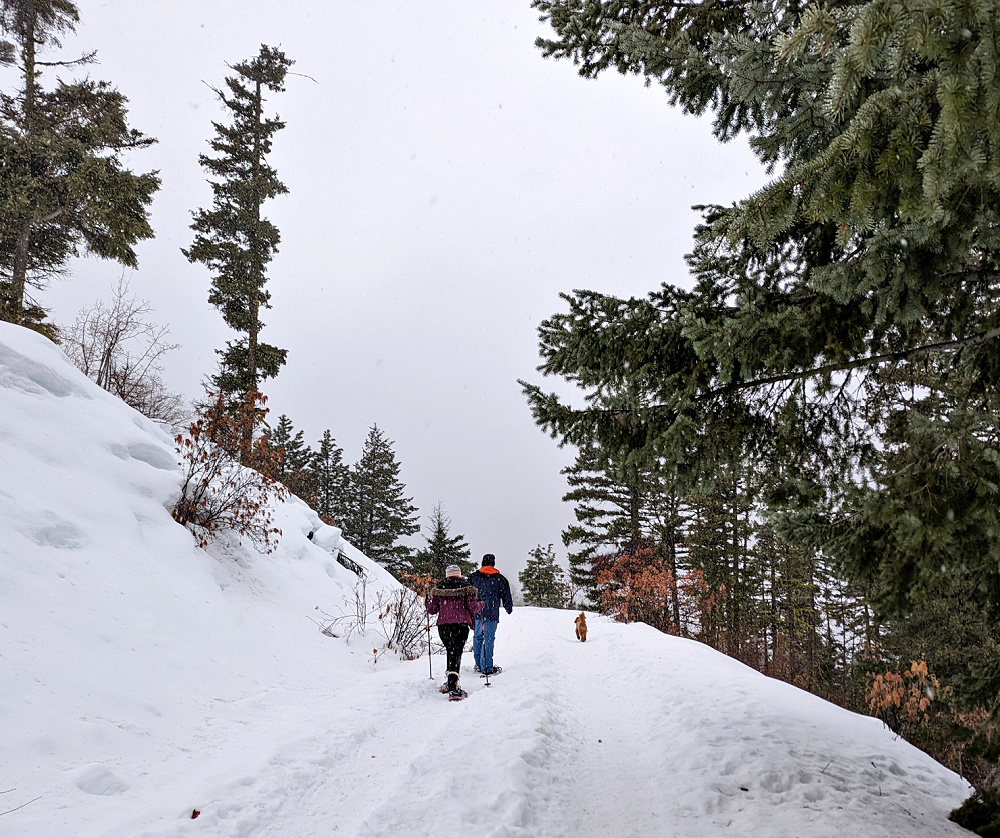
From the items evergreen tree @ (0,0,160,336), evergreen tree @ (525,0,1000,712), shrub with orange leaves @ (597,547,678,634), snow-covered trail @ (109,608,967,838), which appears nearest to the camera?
evergreen tree @ (525,0,1000,712)

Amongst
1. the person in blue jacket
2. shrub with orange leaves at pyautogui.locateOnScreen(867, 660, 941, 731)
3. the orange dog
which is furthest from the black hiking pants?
the orange dog

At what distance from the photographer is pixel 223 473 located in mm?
9172

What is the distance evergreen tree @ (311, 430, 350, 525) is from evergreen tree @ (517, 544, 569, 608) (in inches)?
667

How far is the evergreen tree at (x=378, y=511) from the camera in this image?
33.8m

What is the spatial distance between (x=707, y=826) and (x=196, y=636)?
5898 mm

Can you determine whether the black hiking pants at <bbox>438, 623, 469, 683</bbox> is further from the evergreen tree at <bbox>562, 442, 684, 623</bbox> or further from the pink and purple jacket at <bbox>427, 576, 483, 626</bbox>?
the evergreen tree at <bbox>562, 442, 684, 623</bbox>

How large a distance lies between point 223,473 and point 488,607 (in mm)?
5555

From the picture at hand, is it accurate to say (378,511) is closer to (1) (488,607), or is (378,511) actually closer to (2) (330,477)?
(2) (330,477)

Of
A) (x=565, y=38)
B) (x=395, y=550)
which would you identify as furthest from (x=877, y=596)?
(x=395, y=550)

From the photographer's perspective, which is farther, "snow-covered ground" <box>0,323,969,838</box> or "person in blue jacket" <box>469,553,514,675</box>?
"person in blue jacket" <box>469,553,514,675</box>

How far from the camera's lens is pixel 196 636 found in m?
6.08

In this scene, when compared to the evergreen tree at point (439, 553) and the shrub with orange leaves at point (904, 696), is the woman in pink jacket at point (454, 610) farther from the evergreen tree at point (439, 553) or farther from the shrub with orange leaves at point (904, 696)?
the evergreen tree at point (439, 553)

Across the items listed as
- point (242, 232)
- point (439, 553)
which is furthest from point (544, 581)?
point (242, 232)

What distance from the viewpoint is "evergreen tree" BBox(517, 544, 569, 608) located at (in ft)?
133
